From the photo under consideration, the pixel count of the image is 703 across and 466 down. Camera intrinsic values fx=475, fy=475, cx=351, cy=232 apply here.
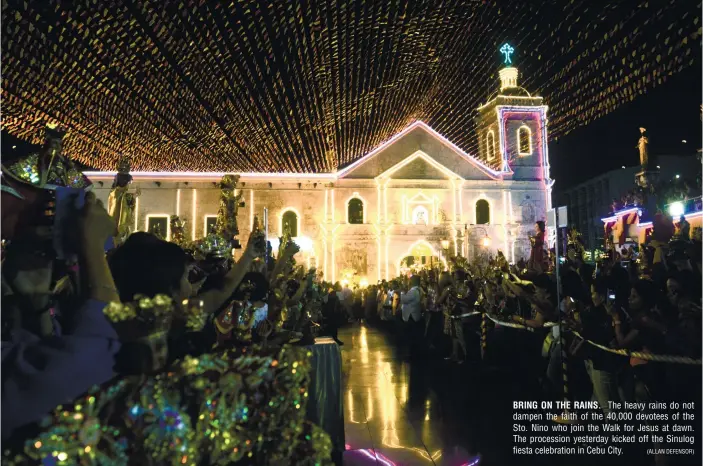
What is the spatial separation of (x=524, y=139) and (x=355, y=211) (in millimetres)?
13211

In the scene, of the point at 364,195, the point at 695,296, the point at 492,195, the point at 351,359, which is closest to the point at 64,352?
the point at 695,296

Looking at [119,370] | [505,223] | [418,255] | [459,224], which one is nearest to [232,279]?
[119,370]

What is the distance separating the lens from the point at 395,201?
33812mm

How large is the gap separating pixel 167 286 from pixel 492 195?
34358 mm

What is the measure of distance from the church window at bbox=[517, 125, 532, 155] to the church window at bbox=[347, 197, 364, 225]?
12.2 m

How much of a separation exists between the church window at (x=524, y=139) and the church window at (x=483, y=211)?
4.49 metres

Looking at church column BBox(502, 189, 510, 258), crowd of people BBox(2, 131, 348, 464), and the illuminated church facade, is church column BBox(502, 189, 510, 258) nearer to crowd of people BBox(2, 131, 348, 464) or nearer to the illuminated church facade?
the illuminated church facade

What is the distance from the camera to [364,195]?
33844mm

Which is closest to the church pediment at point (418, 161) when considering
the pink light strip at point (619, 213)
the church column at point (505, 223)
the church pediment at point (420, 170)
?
the church pediment at point (420, 170)

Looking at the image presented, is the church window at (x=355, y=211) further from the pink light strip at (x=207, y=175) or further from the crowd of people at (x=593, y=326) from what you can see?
the crowd of people at (x=593, y=326)

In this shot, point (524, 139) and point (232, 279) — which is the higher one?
point (524, 139)

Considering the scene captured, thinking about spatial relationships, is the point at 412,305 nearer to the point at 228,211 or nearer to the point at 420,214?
the point at 228,211

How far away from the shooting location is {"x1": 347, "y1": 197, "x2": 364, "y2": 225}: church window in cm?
3375

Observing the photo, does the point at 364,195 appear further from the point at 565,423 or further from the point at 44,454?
the point at 44,454
